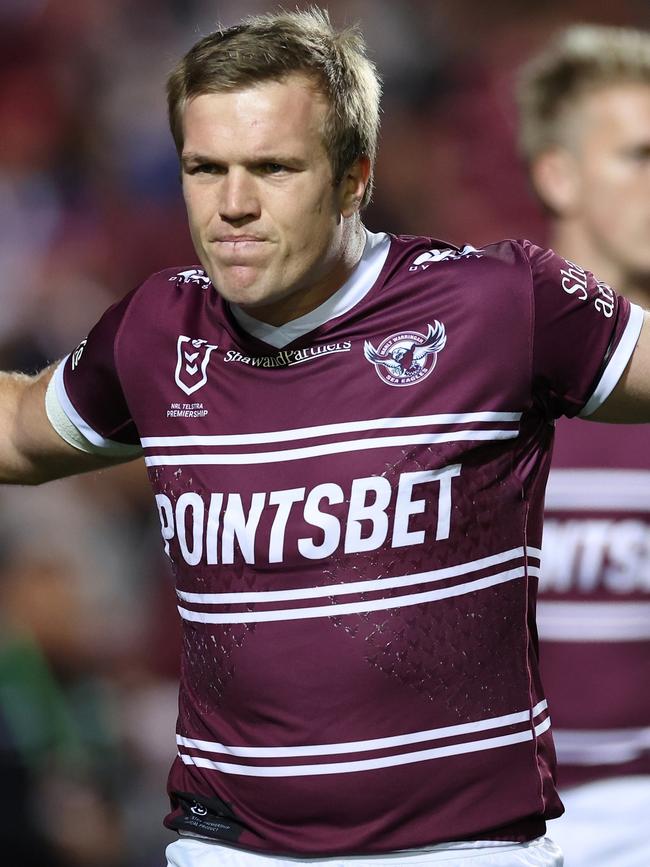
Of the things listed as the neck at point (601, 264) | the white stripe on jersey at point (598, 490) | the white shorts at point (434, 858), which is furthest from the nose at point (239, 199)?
the neck at point (601, 264)

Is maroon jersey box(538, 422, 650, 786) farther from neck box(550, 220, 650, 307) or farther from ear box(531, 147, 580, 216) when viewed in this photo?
ear box(531, 147, 580, 216)

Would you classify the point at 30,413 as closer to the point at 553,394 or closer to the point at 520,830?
the point at 553,394

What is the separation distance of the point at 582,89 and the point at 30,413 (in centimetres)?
225

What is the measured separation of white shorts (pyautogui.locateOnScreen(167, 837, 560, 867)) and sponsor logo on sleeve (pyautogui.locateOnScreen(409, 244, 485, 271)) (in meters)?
0.99

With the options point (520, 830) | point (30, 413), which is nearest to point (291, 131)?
point (30, 413)

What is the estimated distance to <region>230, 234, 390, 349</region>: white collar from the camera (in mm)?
2533

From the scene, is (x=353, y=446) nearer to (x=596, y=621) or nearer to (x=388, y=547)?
(x=388, y=547)

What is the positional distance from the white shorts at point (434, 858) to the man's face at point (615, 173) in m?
1.89

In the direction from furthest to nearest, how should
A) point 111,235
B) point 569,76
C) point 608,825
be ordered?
point 111,235, point 569,76, point 608,825

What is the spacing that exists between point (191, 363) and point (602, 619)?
5.03ft

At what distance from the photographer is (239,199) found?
2338 mm

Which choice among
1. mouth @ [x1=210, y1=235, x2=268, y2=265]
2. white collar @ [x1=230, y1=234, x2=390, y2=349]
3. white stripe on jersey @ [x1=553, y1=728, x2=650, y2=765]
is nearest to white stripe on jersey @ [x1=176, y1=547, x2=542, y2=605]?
white collar @ [x1=230, y1=234, x2=390, y2=349]

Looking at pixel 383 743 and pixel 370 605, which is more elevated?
pixel 370 605

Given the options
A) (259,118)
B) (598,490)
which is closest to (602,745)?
(598,490)
